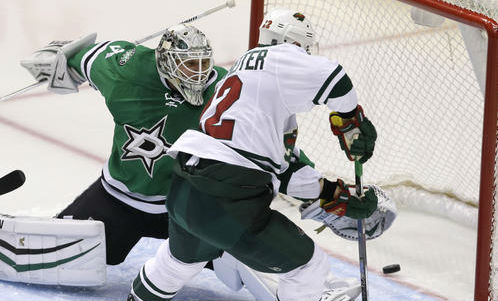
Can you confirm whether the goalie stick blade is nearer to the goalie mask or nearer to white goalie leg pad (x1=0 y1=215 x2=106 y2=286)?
white goalie leg pad (x1=0 y1=215 x2=106 y2=286)

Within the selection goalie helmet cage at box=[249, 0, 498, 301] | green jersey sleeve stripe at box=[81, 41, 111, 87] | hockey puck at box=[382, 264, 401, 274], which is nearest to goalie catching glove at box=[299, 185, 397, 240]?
hockey puck at box=[382, 264, 401, 274]

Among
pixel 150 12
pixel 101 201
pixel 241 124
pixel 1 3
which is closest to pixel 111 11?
pixel 150 12

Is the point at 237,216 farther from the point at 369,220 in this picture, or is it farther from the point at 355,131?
the point at 369,220

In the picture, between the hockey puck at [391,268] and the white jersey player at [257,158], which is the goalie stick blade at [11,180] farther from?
the hockey puck at [391,268]

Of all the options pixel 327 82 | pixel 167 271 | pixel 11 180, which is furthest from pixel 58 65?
pixel 327 82

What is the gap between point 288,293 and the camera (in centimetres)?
255

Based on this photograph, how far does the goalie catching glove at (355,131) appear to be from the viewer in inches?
98.5

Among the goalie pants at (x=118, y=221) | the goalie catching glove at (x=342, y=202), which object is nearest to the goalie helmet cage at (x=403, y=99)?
the goalie pants at (x=118, y=221)

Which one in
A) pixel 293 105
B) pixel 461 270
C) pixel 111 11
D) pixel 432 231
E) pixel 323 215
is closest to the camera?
pixel 293 105

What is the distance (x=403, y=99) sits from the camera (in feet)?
12.0

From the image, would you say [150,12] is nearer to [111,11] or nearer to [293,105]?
[111,11]

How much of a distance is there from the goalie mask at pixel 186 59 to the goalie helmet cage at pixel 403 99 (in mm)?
577

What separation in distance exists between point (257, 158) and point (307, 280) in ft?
1.12

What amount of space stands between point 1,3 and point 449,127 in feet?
9.51
